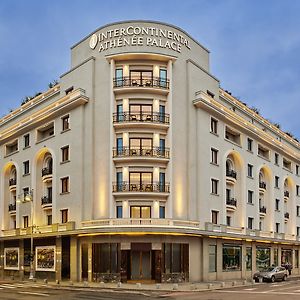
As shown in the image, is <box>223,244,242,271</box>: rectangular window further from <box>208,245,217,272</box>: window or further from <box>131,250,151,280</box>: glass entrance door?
<box>131,250,151,280</box>: glass entrance door

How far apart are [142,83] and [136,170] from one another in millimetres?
8427

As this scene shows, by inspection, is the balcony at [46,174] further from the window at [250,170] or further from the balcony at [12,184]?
the window at [250,170]

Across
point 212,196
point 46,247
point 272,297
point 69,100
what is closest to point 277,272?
point 212,196

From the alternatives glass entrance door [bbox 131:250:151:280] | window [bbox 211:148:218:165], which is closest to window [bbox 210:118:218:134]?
window [bbox 211:148:218:165]

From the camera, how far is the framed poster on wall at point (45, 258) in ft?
170

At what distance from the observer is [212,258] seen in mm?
50938

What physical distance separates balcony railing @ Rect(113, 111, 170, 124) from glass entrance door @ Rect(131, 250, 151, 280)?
12221 millimetres

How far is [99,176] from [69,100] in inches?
342

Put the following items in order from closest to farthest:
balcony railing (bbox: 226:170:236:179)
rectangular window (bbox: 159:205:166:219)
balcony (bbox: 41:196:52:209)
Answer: rectangular window (bbox: 159:205:166:219) → balcony (bbox: 41:196:52:209) → balcony railing (bbox: 226:170:236:179)

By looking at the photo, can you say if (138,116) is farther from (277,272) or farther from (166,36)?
(277,272)

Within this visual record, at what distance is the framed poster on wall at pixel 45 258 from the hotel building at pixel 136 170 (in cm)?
18

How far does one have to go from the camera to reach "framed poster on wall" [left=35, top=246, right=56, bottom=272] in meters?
51.8

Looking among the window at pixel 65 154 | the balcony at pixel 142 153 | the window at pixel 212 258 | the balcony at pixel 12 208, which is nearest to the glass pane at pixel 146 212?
the balcony at pixel 142 153

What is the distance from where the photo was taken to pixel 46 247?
175 ft
